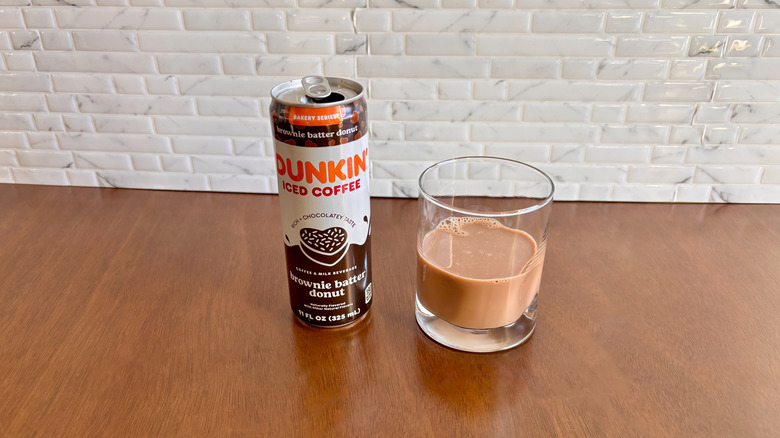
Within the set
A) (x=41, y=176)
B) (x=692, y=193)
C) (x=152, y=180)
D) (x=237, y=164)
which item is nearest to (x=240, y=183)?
(x=237, y=164)

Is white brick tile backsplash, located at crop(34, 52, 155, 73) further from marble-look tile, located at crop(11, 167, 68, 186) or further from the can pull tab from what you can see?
the can pull tab

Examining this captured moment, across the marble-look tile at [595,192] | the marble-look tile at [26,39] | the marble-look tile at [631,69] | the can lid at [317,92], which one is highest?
the can lid at [317,92]

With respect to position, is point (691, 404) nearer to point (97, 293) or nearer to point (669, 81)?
point (669, 81)

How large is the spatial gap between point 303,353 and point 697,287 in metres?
0.57

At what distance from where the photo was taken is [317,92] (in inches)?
26.6

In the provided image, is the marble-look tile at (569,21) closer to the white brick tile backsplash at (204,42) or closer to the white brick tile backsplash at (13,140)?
the white brick tile backsplash at (204,42)

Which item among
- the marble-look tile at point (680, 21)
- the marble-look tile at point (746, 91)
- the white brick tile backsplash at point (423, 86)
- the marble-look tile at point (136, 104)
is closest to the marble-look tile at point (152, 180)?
the white brick tile backsplash at point (423, 86)

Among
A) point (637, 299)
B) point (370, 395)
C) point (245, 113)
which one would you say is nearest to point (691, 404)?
point (637, 299)

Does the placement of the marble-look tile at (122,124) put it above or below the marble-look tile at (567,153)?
above

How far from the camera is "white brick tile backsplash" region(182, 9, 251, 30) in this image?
→ 1051 mm

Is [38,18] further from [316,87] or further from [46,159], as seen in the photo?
[316,87]

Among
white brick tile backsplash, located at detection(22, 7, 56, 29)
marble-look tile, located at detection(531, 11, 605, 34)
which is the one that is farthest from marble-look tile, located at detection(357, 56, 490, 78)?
white brick tile backsplash, located at detection(22, 7, 56, 29)

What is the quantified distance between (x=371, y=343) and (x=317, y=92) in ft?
1.06

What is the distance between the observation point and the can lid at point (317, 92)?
0.66 m
